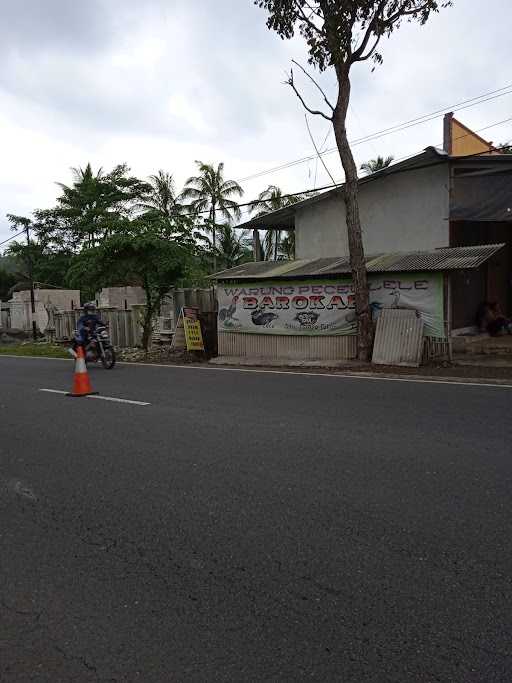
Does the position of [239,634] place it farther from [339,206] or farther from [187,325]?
[339,206]

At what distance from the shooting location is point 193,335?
1596 cm

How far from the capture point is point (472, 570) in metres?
3.20

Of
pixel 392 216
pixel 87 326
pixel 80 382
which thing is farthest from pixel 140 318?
pixel 80 382

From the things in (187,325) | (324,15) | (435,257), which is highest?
(324,15)

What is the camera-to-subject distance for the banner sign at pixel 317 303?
40.8 feet

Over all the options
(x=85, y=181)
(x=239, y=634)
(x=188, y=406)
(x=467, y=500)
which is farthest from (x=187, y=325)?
(x=85, y=181)

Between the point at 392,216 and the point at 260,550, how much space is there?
13.5 meters

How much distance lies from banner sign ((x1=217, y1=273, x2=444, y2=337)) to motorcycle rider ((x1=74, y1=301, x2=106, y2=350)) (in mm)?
3484

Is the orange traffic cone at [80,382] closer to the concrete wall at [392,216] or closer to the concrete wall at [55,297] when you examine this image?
the concrete wall at [392,216]

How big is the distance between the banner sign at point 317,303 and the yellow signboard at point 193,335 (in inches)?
28.7

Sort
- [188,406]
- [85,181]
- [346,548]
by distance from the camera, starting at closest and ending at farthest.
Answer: [346,548]
[188,406]
[85,181]

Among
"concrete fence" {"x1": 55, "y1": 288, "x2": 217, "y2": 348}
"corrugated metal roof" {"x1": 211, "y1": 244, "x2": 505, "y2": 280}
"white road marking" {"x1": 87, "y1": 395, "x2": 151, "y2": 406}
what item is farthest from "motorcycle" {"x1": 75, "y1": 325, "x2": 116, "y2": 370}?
"white road marking" {"x1": 87, "y1": 395, "x2": 151, "y2": 406}

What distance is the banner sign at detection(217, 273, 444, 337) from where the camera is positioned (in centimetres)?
1245

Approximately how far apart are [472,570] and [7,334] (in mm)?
31100
